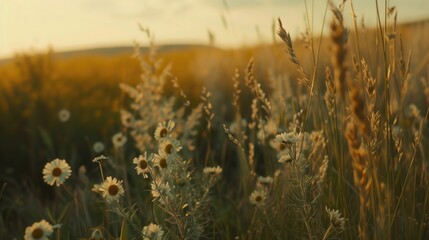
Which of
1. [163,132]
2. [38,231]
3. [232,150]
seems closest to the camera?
[38,231]

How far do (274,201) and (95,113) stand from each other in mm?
3652

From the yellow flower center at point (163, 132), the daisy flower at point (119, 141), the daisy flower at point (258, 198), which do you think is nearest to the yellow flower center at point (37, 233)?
the yellow flower center at point (163, 132)

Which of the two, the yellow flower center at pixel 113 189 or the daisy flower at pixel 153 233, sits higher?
the yellow flower center at pixel 113 189

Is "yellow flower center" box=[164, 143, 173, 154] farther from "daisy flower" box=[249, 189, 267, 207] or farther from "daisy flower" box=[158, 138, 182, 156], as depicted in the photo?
"daisy flower" box=[249, 189, 267, 207]

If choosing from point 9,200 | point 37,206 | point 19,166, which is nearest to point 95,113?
point 19,166

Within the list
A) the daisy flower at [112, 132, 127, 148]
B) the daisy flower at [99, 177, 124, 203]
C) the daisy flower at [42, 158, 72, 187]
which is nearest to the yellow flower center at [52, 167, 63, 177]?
the daisy flower at [42, 158, 72, 187]

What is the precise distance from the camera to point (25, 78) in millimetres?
5055

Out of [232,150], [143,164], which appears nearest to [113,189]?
[143,164]

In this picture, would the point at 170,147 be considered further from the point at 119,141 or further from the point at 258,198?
the point at 119,141

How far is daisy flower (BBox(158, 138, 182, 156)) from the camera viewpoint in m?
1.68

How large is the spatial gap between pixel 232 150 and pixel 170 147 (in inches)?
112

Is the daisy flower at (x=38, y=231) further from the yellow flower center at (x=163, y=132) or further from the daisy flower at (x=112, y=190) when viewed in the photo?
the yellow flower center at (x=163, y=132)

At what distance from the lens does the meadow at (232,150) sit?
149 centimetres

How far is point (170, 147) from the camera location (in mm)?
1704
